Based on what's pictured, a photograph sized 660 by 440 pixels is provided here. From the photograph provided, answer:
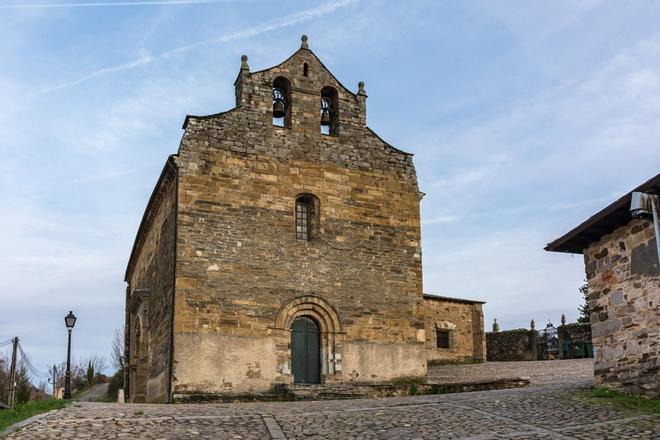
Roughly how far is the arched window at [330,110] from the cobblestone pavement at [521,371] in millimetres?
8939

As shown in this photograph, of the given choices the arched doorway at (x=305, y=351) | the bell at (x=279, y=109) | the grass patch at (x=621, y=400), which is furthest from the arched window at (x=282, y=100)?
the grass patch at (x=621, y=400)

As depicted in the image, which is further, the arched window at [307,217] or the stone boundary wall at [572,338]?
the stone boundary wall at [572,338]

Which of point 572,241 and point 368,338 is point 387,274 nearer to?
point 368,338

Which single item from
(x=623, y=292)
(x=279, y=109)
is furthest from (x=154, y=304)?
(x=623, y=292)

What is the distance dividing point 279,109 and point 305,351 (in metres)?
7.39

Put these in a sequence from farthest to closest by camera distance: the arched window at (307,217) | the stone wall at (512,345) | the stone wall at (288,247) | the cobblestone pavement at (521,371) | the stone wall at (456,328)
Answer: the stone wall at (512,345) → the stone wall at (456,328) → the cobblestone pavement at (521,371) → the arched window at (307,217) → the stone wall at (288,247)

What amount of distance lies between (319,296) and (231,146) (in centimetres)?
504

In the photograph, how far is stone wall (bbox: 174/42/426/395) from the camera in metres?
19.6

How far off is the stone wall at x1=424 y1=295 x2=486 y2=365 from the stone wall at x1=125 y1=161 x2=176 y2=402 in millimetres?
12106

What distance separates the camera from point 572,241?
16.0 metres

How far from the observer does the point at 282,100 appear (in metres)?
22.6

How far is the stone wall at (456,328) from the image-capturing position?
3125cm

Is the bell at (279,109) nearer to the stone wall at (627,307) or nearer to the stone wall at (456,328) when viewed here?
the stone wall at (627,307)

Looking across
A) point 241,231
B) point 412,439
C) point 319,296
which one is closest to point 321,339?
point 319,296
